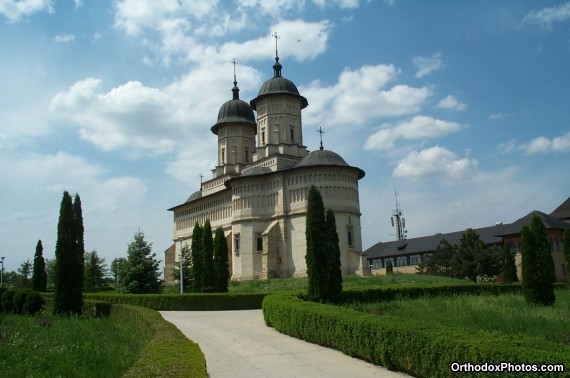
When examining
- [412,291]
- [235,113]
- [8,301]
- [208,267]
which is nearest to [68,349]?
[8,301]

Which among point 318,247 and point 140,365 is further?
point 318,247

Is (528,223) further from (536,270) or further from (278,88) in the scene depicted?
(536,270)

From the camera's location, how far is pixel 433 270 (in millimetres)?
52156

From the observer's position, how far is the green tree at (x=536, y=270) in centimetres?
1741

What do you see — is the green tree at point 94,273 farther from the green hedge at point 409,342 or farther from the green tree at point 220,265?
the green hedge at point 409,342

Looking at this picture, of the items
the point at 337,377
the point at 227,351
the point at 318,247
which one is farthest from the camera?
the point at 318,247

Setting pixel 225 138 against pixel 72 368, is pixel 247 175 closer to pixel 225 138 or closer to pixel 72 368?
pixel 225 138

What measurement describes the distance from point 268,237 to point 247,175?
19.6ft

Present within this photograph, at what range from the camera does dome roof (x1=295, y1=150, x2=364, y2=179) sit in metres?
41.1

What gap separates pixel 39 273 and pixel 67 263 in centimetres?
1927

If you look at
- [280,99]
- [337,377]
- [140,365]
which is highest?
[280,99]

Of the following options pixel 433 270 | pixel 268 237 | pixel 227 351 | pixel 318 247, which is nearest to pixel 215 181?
pixel 268 237

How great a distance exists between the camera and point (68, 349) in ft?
31.9

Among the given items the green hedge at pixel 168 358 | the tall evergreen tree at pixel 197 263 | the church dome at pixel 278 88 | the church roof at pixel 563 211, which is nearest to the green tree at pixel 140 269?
the tall evergreen tree at pixel 197 263
